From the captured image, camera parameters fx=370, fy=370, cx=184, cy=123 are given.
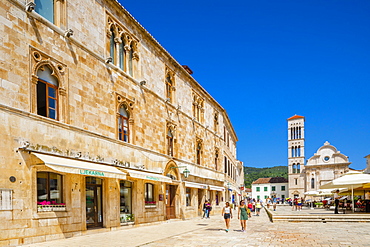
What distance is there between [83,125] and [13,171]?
399cm

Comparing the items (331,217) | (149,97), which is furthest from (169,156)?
(331,217)

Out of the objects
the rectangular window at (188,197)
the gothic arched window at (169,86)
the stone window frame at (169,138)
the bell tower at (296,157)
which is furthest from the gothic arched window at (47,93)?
the bell tower at (296,157)

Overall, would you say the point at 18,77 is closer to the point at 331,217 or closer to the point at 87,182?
the point at 87,182

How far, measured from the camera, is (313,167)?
80312 mm

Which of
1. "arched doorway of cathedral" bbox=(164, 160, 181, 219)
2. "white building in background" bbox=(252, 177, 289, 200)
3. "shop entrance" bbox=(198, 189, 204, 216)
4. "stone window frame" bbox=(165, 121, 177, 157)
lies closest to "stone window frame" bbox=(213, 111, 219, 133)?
"shop entrance" bbox=(198, 189, 204, 216)

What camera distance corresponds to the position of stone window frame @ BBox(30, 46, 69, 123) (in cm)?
1227

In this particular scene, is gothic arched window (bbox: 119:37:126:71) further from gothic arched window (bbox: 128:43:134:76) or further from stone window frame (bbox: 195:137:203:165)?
stone window frame (bbox: 195:137:203:165)

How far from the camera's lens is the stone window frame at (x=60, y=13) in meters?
13.9

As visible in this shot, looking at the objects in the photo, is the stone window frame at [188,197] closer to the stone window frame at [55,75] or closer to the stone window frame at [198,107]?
the stone window frame at [198,107]

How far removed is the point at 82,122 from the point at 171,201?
36.6 feet

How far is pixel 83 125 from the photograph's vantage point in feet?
48.2

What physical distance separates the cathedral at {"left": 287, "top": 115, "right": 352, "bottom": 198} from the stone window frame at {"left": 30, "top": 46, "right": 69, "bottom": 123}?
6997 cm

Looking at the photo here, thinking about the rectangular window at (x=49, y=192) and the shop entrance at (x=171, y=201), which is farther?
the shop entrance at (x=171, y=201)

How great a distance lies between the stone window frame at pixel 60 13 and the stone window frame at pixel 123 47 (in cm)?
306
